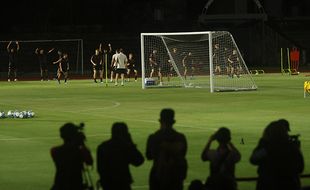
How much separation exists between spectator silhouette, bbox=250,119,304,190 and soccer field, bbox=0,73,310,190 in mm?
2979

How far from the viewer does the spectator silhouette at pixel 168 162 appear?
11.2 meters

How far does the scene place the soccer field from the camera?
658 inches

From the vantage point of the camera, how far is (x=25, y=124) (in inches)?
998

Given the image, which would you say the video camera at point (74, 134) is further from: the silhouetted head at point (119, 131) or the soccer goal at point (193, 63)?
the soccer goal at point (193, 63)

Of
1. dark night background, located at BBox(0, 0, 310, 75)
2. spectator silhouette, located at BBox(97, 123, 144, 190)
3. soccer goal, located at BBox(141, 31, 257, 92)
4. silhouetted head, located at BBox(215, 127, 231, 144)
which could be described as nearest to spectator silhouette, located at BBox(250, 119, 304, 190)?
silhouetted head, located at BBox(215, 127, 231, 144)

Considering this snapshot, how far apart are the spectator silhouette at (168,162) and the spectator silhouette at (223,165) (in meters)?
0.36

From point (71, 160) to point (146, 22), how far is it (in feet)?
208

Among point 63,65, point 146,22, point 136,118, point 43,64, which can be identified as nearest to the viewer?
point 136,118

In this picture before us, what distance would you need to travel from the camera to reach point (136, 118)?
27125 mm

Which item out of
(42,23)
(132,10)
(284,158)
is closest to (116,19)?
(132,10)

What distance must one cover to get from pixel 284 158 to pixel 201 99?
79.3 ft

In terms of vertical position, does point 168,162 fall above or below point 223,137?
below

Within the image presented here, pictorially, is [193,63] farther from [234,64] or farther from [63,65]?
[63,65]

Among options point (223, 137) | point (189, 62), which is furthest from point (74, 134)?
point (189, 62)
